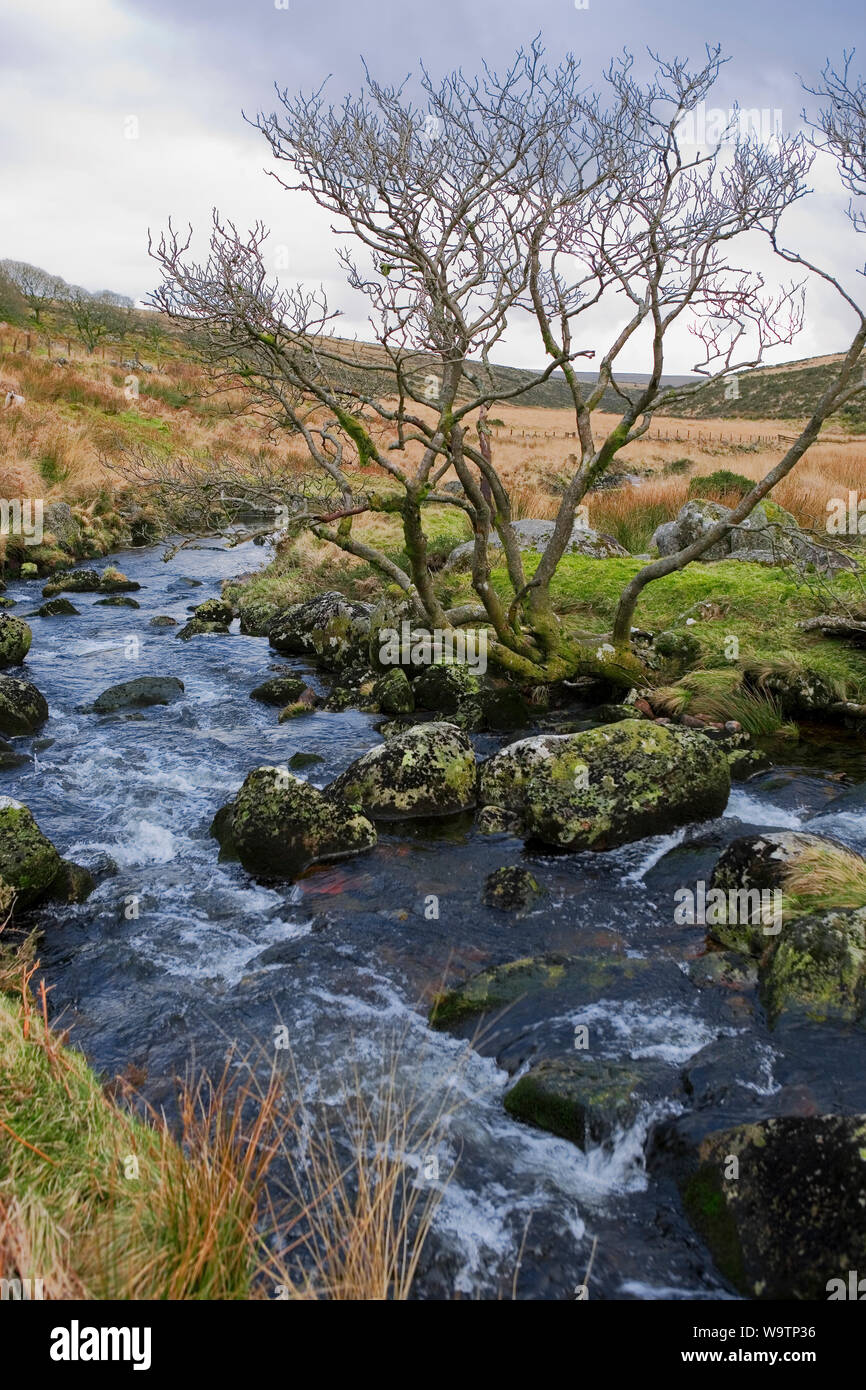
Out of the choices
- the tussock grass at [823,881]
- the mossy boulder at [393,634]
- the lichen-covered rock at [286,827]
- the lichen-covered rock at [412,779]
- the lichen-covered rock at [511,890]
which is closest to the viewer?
the tussock grass at [823,881]

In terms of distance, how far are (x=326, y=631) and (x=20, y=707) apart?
4.98m

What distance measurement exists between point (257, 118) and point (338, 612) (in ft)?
23.3

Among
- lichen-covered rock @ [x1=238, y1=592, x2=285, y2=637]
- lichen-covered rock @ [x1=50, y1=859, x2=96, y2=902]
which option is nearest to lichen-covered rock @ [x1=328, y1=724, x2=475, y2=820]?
lichen-covered rock @ [x1=50, y1=859, x2=96, y2=902]

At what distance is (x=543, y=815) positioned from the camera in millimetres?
7512

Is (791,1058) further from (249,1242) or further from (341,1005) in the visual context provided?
(249,1242)

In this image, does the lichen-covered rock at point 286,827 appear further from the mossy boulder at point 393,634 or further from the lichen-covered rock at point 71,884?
the mossy boulder at point 393,634

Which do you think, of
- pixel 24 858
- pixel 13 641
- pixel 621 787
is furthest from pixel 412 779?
pixel 13 641

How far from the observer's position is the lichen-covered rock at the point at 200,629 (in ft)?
49.0

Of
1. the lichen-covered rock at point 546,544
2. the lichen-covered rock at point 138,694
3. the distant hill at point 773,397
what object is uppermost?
the distant hill at point 773,397

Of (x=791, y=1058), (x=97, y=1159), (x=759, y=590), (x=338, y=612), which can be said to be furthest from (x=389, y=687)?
(x=97, y=1159)

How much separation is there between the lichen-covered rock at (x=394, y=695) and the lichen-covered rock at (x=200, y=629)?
4924 millimetres

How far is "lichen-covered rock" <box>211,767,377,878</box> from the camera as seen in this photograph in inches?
282

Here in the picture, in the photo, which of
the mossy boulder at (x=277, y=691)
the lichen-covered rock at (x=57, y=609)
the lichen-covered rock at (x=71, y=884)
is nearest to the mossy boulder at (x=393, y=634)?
the mossy boulder at (x=277, y=691)

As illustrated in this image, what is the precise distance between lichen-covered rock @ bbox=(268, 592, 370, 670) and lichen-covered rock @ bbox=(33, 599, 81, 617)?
4.16 meters
